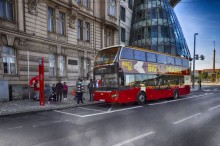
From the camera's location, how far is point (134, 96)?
41.7 ft

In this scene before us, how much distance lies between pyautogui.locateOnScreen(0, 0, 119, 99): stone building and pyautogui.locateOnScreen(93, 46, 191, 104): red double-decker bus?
1576 mm

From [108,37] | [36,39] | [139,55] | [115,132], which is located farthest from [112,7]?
[115,132]

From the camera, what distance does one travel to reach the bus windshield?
12083mm

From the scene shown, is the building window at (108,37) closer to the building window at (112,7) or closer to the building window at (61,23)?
the building window at (112,7)

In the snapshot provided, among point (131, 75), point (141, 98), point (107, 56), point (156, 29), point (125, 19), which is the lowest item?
point (141, 98)

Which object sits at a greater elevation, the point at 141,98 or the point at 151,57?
the point at 151,57

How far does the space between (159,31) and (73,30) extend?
733 inches

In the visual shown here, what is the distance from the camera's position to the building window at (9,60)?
579 inches

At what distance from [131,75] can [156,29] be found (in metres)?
23.8

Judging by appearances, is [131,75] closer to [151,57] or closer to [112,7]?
[151,57]

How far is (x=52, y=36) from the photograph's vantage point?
730 inches

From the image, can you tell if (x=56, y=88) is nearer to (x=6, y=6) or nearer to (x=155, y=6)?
(x=6, y=6)

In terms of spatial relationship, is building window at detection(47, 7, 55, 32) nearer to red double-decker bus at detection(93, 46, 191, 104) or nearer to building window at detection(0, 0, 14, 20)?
building window at detection(0, 0, 14, 20)

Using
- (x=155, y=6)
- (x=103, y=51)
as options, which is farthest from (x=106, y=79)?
(x=155, y=6)
